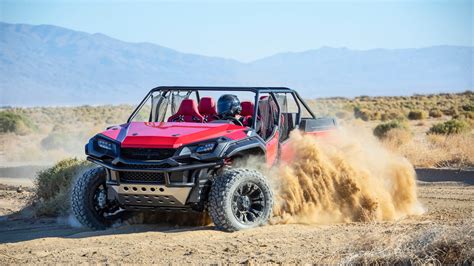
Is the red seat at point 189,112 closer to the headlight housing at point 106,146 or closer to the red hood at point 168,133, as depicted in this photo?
the red hood at point 168,133

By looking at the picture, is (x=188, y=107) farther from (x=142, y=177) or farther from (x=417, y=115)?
(x=417, y=115)

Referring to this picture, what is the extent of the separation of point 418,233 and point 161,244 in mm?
2878

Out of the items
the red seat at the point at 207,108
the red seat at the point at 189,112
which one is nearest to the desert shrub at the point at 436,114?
the red seat at the point at 207,108

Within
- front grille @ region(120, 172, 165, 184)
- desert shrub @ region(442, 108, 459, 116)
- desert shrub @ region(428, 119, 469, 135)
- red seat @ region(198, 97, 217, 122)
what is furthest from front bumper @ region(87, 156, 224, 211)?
desert shrub @ region(442, 108, 459, 116)

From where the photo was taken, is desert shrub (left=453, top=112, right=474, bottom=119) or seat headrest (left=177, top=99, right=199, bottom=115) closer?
seat headrest (left=177, top=99, right=199, bottom=115)

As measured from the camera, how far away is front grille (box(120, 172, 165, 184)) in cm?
1048

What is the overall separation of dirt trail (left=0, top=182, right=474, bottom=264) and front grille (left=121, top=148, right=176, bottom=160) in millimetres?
925

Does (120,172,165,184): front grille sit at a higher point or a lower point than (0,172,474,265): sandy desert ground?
higher

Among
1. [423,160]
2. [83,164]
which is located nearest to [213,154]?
[83,164]

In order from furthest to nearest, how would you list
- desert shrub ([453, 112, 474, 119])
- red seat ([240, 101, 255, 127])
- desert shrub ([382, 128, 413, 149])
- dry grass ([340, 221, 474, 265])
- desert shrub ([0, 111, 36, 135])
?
desert shrub ([0, 111, 36, 135]), desert shrub ([453, 112, 474, 119]), desert shrub ([382, 128, 413, 149]), red seat ([240, 101, 255, 127]), dry grass ([340, 221, 474, 265])

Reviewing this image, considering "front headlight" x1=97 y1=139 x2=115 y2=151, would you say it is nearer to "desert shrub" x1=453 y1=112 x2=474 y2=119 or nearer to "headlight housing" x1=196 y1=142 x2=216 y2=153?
"headlight housing" x1=196 y1=142 x2=216 y2=153

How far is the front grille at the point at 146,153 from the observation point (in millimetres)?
10500

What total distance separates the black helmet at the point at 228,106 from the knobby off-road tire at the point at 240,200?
144 centimetres

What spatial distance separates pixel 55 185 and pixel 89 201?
12.6 feet
